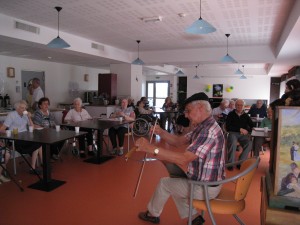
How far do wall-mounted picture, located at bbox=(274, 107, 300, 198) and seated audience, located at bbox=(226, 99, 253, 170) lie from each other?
11.2 ft

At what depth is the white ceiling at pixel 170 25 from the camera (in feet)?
12.6

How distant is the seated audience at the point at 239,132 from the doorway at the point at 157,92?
10465 millimetres

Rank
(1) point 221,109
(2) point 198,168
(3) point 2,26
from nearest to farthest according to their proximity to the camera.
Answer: (2) point 198,168 < (3) point 2,26 < (1) point 221,109

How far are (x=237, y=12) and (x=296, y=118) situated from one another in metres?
3.44

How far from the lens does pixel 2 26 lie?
4.36 meters

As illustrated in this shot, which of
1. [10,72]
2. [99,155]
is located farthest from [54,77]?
[99,155]

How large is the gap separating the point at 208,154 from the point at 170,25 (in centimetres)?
366

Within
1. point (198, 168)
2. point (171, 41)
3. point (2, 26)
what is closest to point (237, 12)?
point (171, 41)

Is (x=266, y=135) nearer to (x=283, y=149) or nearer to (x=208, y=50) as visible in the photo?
(x=283, y=149)

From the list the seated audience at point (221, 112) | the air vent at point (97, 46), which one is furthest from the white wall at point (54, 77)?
the seated audience at point (221, 112)

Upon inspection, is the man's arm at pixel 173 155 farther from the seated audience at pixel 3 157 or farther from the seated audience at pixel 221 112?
the seated audience at pixel 221 112

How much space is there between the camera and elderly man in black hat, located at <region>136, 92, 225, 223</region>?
190 cm

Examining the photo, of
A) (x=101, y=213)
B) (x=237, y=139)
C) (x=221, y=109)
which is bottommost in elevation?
(x=101, y=213)

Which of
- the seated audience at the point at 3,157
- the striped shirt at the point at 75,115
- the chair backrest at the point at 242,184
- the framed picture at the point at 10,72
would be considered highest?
the framed picture at the point at 10,72
